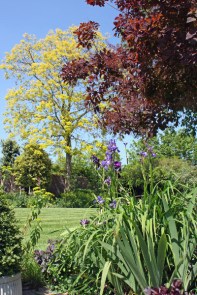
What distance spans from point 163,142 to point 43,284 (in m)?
36.7

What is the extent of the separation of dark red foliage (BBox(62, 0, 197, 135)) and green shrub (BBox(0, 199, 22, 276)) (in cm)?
195

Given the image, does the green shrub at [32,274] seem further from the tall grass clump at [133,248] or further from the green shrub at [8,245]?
the green shrub at [8,245]

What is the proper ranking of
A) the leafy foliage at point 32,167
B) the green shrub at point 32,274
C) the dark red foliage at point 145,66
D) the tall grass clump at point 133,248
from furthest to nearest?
1. the leafy foliage at point 32,167
2. the green shrub at point 32,274
3. the dark red foliage at point 145,66
4. the tall grass clump at point 133,248

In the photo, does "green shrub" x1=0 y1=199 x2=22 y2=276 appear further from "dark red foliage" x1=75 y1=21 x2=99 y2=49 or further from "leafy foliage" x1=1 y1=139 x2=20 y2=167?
"leafy foliage" x1=1 y1=139 x2=20 y2=167

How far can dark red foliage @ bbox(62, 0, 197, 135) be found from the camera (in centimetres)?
367

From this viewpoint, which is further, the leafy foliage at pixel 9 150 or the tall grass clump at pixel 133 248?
the leafy foliage at pixel 9 150

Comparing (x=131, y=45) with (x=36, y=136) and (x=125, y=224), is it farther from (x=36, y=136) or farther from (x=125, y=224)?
(x=36, y=136)

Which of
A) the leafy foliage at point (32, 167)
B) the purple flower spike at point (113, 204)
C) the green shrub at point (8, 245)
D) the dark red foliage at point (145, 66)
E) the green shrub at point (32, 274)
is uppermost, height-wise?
the leafy foliage at point (32, 167)

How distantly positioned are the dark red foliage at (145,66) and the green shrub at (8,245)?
1950mm

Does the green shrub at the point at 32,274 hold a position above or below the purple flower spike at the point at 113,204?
below

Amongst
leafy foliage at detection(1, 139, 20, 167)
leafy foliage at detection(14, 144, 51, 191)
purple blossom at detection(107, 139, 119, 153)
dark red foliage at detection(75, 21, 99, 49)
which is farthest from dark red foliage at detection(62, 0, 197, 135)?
leafy foliage at detection(1, 139, 20, 167)

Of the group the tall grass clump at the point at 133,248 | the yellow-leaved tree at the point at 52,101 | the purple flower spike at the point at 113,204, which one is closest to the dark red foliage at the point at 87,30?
the tall grass clump at the point at 133,248

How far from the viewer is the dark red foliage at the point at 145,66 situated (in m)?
3.67

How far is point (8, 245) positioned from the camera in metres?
3.92
